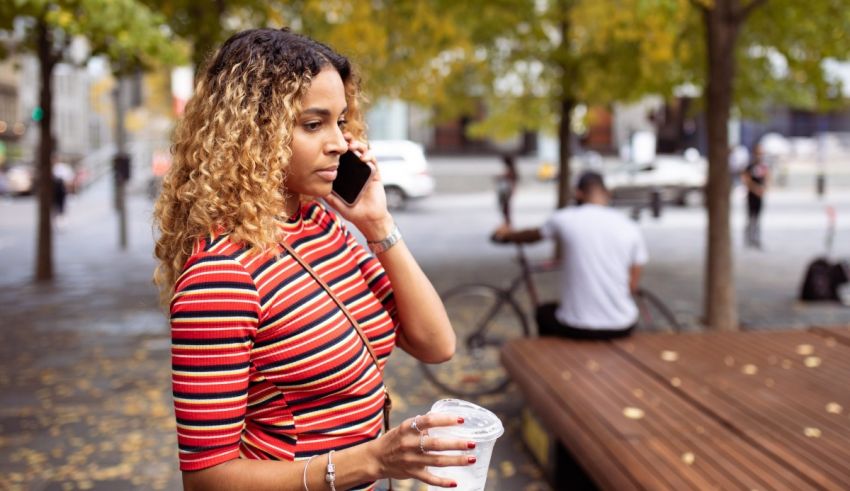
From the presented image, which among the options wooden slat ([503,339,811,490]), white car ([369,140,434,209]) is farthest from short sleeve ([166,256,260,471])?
white car ([369,140,434,209])

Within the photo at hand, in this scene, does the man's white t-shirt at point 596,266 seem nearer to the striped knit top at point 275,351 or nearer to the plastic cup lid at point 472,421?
the striped knit top at point 275,351

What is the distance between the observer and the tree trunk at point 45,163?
12.0 metres

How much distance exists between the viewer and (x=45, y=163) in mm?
12312

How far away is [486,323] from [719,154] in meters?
2.86

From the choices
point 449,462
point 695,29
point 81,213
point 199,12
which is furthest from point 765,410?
point 81,213

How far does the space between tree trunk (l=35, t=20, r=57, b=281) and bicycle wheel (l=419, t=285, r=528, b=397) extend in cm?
769

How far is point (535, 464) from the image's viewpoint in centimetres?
510

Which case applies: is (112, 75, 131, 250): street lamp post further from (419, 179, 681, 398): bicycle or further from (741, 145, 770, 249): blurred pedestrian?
(741, 145, 770, 249): blurred pedestrian

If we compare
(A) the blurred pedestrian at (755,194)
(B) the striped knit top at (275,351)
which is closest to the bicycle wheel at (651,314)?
(B) the striped knit top at (275,351)

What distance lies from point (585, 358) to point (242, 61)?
12.6ft

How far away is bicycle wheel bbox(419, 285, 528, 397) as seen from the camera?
257 inches

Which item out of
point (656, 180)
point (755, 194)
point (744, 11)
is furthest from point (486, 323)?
point (656, 180)

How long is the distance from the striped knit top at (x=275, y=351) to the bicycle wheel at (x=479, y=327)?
469 centimetres

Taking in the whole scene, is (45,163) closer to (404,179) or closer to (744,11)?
(744,11)
